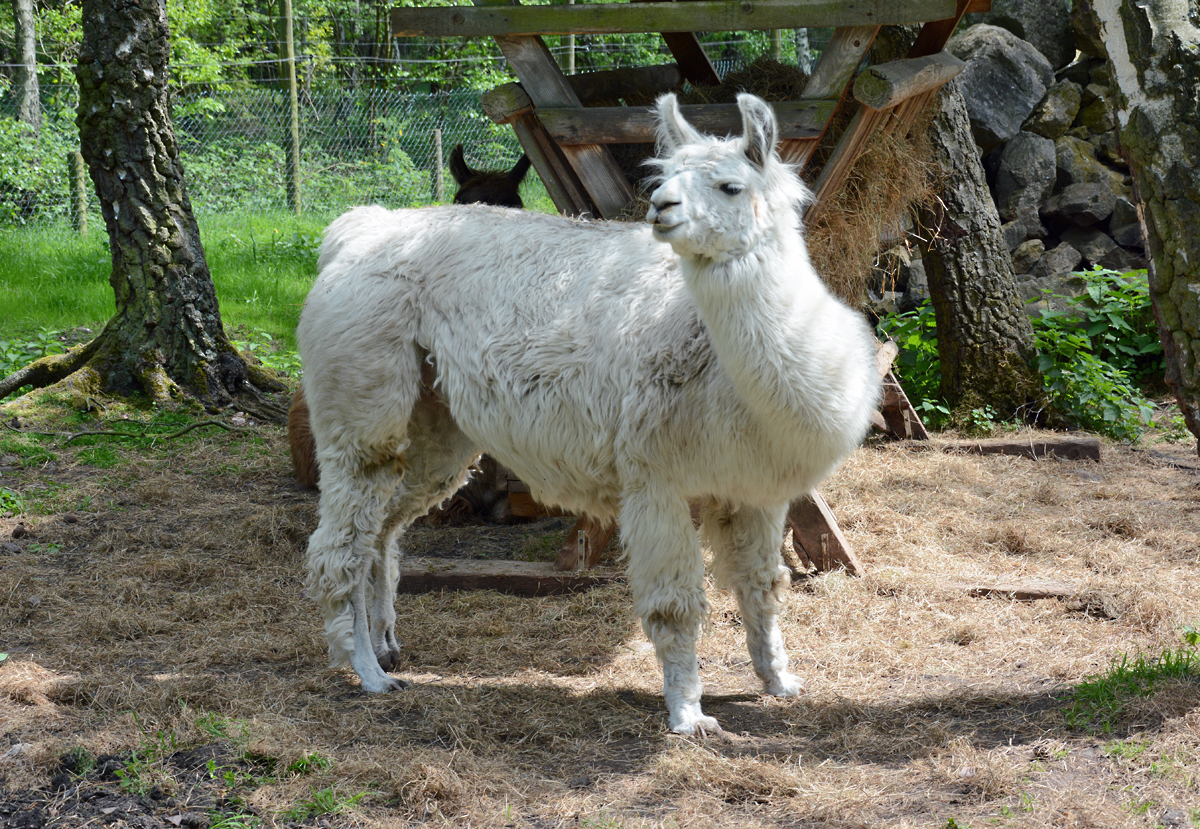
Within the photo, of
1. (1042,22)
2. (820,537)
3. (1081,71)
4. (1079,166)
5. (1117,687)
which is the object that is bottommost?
(820,537)

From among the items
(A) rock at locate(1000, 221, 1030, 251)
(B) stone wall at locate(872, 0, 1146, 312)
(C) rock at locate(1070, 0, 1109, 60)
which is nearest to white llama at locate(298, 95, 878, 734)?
(B) stone wall at locate(872, 0, 1146, 312)

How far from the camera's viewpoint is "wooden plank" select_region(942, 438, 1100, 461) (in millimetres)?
6734

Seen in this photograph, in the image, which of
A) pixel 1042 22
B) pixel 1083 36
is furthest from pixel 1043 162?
pixel 1042 22

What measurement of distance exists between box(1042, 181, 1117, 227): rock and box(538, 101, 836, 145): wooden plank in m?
6.96

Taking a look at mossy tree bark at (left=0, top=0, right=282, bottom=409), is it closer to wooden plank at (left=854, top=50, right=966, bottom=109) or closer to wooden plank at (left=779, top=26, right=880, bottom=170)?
wooden plank at (left=779, top=26, right=880, bottom=170)

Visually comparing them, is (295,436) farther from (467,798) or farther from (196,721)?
(467,798)

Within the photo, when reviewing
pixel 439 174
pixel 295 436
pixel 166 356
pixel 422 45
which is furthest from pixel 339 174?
pixel 422 45

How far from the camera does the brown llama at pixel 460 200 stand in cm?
602

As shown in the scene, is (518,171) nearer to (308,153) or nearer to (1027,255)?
(1027,255)

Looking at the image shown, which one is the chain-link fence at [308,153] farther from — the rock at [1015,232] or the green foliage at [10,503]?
the green foliage at [10,503]

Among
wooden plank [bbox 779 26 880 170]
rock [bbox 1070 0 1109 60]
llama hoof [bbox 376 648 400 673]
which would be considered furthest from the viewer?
rock [bbox 1070 0 1109 60]

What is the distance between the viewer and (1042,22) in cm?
1070

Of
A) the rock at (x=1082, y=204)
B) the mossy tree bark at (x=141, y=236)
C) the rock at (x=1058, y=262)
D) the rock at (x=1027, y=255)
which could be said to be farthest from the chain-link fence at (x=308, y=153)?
the mossy tree bark at (x=141, y=236)

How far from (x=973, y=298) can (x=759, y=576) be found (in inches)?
182
